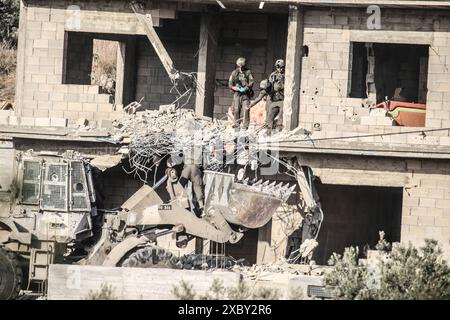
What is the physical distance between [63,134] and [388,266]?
1060cm

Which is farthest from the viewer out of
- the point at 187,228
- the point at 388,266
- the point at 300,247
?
the point at 300,247

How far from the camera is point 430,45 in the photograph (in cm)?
3341

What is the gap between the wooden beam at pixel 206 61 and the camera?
35.8 meters

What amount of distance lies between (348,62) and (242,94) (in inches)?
97.4

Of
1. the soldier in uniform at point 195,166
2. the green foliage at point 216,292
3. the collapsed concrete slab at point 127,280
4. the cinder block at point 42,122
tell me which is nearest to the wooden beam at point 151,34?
the soldier in uniform at point 195,166

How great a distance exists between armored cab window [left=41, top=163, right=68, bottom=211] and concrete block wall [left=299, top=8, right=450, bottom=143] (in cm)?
572

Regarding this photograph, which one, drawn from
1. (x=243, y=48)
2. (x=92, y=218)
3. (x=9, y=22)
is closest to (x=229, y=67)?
(x=243, y=48)

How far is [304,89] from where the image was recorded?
34000mm

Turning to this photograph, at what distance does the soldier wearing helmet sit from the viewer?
3425cm

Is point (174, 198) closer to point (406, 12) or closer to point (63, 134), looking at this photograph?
point (63, 134)

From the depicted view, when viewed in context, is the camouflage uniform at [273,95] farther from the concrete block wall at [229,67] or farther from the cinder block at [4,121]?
the cinder block at [4,121]

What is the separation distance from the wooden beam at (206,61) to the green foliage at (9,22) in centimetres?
1260

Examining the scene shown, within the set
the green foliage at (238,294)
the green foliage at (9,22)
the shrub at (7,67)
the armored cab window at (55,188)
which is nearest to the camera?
the green foliage at (238,294)

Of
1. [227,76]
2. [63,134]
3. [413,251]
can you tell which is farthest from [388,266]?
[227,76]
